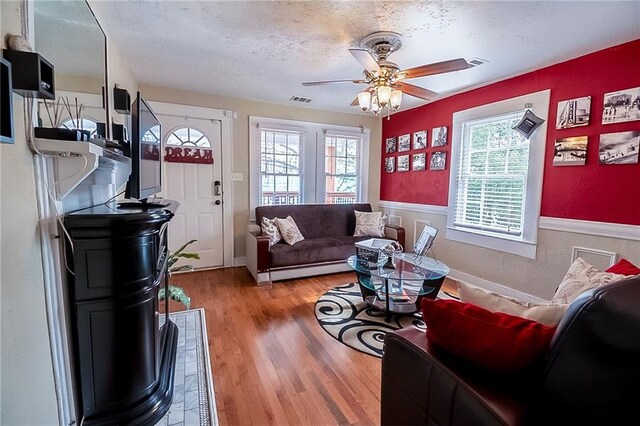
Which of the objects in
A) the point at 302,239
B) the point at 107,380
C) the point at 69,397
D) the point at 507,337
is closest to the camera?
the point at 507,337

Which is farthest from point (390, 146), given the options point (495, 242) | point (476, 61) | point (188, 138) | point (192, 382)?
point (192, 382)

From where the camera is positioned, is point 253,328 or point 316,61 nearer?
point 253,328

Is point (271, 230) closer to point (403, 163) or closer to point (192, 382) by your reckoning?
point (192, 382)

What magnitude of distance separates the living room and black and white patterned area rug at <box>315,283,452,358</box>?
0.35ft

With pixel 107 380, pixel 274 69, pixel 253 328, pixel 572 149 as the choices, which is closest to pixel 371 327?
pixel 253 328

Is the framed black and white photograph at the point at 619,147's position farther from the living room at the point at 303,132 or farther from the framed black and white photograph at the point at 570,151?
the framed black and white photograph at the point at 570,151

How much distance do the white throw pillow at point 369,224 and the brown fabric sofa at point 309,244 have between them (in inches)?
5.0

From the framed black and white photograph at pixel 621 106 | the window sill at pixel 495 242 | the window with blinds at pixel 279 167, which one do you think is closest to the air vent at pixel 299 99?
the window with blinds at pixel 279 167

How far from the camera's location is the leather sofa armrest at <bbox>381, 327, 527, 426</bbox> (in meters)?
0.82

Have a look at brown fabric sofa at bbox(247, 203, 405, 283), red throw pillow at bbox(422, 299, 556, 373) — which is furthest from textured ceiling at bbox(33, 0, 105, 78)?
brown fabric sofa at bbox(247, 203, 405, 283)

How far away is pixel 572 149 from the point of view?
8.85 feet

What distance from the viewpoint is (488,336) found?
3.02ft

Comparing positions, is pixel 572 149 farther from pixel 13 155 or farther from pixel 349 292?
pixel 13 155

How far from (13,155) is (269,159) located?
3.51m
